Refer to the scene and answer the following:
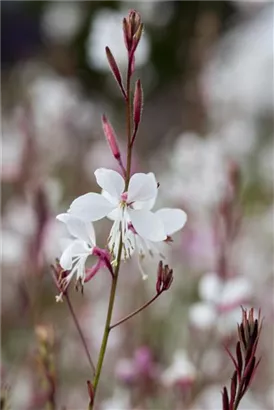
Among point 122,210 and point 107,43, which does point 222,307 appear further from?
point 107,43

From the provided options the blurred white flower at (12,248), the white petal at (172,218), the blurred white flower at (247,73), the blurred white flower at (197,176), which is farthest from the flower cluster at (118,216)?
the blurred white flower at (247,73)

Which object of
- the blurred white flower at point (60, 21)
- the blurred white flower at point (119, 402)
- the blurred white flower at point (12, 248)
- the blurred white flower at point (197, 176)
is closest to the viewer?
the blurred white flower at point (119, 402)

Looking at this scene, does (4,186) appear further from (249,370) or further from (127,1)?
(249,370)

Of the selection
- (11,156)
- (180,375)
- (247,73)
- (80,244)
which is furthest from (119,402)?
(247,73)

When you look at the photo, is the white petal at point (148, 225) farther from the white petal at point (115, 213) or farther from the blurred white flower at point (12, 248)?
the blurred white flower at point (12, 248)

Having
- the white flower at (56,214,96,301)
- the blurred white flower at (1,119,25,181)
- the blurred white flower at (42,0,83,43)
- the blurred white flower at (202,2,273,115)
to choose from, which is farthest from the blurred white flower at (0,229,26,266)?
the blurred white flower at (42,0,83,43)

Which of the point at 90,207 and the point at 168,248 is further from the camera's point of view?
the point at 168,248

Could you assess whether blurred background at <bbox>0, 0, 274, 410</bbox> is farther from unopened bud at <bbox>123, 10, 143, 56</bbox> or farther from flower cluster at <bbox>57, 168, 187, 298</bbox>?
unopened bud at <bbox>123, 10, 143, 56</bbox>
